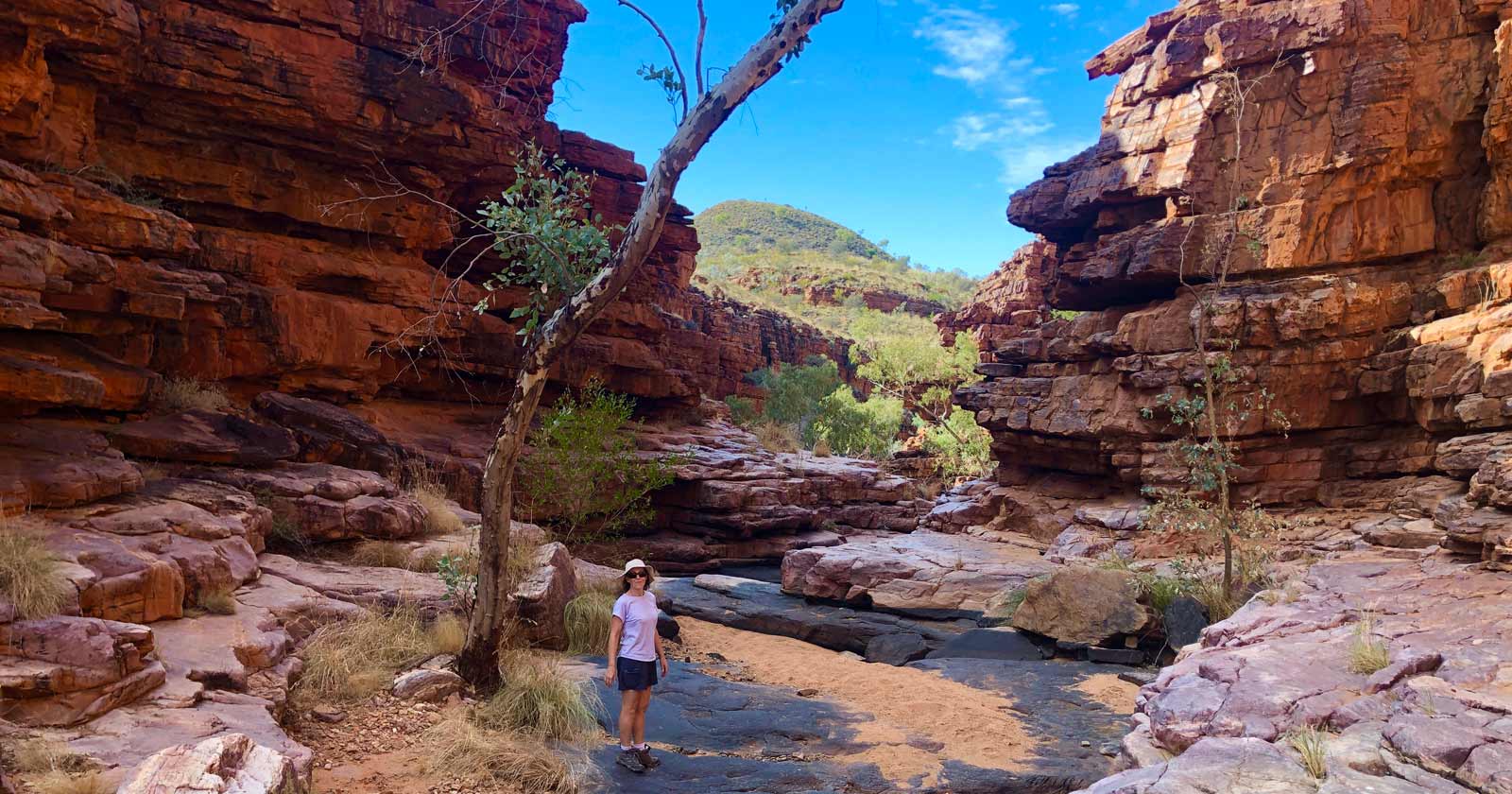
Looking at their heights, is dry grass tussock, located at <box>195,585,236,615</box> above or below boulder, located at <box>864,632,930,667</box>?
above

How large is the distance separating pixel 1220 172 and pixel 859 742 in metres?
15.5

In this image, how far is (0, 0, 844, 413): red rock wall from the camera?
32.7 ft

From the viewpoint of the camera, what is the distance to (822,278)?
70000 mm

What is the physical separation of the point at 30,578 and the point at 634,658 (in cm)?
370

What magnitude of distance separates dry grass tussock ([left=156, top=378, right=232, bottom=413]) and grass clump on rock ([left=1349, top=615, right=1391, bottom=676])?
12.4 m

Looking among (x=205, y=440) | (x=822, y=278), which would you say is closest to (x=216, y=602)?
(x=205, y=440)

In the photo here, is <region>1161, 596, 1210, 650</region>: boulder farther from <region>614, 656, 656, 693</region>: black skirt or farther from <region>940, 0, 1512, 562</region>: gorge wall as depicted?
<region>614, 656, 656, 693</region>: black skirt

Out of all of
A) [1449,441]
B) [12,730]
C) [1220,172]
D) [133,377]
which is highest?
[1220,172]

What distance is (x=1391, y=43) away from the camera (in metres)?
15.5

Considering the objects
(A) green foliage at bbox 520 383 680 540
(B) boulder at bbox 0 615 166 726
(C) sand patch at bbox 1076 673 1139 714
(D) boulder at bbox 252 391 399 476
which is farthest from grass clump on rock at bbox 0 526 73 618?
(C) sand patch at bbox 1076 673 1139 714

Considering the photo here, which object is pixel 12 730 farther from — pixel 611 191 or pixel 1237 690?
pixel 611 191

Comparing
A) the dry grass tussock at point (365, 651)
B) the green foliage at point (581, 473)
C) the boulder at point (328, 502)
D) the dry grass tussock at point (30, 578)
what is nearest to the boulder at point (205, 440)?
the boulder at point (328, 502)

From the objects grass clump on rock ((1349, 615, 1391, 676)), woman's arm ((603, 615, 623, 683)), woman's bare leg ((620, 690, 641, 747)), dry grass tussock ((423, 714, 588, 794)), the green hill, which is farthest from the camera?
the green hill

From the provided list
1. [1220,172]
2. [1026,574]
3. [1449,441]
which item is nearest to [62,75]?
[1026,574]
